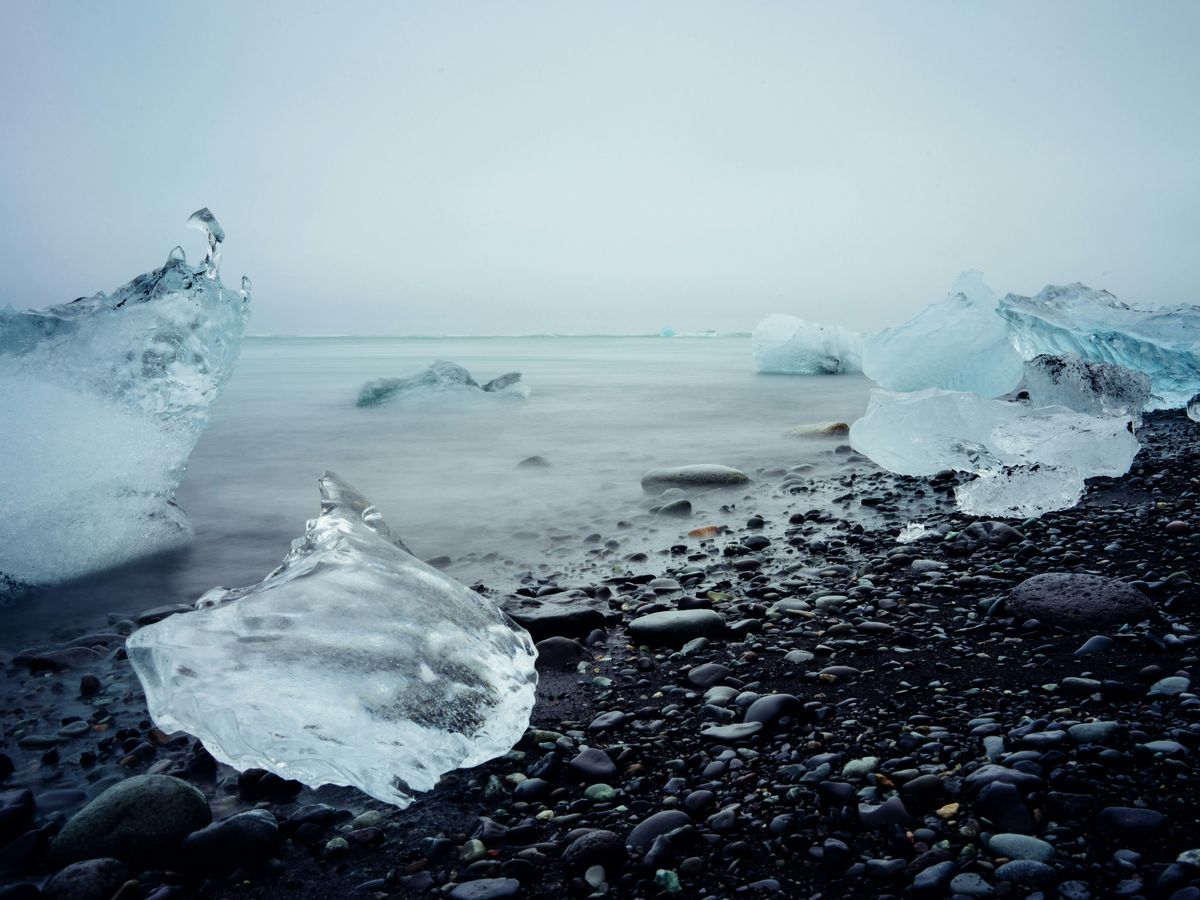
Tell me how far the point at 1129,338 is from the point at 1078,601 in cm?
746

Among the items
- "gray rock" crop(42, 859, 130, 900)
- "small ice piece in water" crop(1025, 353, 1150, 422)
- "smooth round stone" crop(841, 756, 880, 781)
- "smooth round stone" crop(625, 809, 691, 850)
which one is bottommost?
"gray rock" crop(42, 859, 130, 900)

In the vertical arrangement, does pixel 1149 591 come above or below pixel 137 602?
above

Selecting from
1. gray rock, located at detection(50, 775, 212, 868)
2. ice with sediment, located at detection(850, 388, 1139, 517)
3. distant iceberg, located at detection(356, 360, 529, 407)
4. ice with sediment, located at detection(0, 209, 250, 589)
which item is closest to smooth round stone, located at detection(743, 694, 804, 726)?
gray rock, located at detection(50, 775, 212, 868)

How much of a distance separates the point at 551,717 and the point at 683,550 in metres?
1.88

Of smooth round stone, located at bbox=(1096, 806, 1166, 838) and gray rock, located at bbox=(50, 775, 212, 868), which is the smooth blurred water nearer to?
gray rock, located at bbox=(50, 775, 212, 868)

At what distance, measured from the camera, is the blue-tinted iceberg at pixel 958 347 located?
26.2 feet

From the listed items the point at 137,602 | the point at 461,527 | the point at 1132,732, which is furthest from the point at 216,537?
the point at 1132,732

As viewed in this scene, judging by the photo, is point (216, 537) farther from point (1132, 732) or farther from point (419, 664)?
point (1132, 732)

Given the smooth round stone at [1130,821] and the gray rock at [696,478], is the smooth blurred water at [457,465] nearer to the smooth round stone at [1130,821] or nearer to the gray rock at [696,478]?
the gray rock at [696,478]

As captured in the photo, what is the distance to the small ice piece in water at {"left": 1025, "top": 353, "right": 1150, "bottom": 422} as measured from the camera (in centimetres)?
664

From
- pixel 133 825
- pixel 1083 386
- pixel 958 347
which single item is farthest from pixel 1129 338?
pixel 133 825

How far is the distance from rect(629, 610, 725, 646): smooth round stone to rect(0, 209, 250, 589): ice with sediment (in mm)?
3001

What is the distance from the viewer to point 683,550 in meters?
4.04

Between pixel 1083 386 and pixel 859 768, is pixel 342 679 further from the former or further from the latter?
pixel 1083 386
